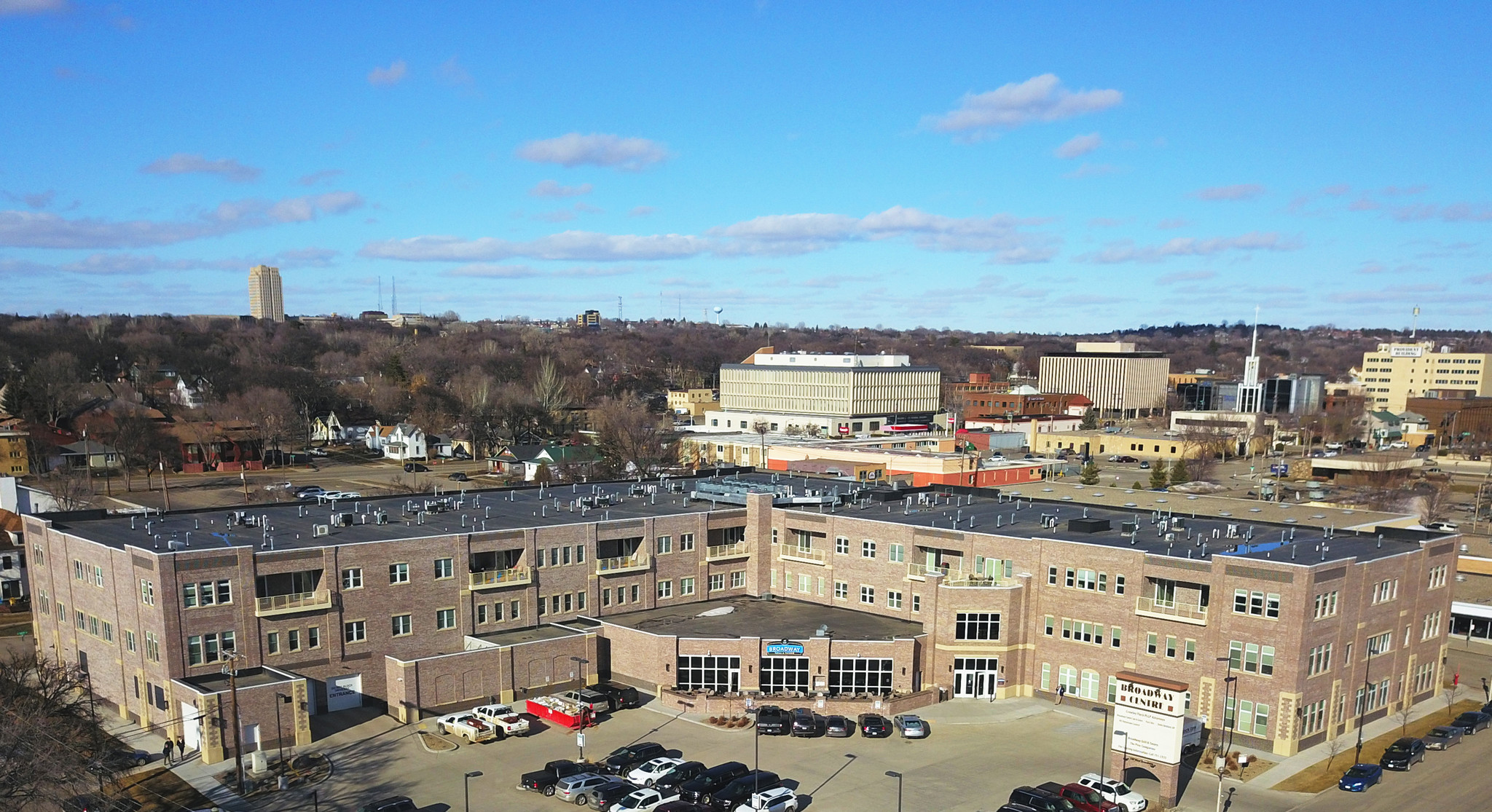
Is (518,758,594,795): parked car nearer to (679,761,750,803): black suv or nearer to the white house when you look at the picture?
(679,761,750,803): black suv

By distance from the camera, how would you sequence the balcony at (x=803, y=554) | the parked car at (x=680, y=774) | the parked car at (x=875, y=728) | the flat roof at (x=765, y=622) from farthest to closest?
1. the balcony at (x=803, y=554)
2. the flat roof at (x=765, y=622)
3. the parked car at (x=875, y=728)
4. the parked car at (x=680, y=774)

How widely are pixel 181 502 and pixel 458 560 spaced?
6658 centimetres

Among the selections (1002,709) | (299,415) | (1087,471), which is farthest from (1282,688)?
(299,415)

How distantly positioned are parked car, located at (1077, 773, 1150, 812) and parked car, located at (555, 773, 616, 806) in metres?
17.8

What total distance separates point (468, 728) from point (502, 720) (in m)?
1.50

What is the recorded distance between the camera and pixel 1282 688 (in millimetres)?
41844

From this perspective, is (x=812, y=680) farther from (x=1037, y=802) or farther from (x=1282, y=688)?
(x=1282, y=688)

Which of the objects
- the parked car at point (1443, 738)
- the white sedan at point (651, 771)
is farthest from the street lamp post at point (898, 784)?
the parked car at point (1443, 738)

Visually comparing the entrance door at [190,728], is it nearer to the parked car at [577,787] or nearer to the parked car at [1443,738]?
the parked car at [577,787]

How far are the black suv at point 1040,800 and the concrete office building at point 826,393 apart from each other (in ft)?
430

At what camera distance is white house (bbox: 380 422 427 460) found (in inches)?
5581

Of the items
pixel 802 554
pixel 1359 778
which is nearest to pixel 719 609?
pixel 802 554

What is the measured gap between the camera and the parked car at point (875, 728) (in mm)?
43906

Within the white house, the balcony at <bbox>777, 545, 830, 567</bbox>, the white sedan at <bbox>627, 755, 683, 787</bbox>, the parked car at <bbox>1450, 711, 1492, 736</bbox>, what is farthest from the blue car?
the white house
